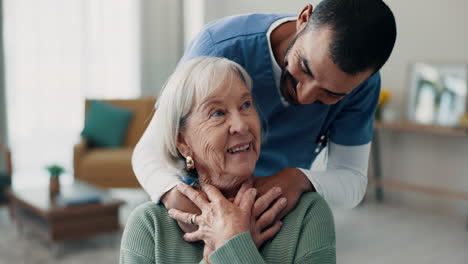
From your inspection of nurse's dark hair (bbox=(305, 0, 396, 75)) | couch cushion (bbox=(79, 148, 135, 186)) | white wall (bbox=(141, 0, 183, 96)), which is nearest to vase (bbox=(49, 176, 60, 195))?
couch cushion (bbox=(79, 148, 135, 186))

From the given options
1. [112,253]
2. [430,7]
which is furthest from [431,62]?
[112,253]

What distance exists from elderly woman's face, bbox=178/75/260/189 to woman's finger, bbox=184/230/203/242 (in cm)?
16

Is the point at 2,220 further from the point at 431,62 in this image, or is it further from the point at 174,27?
the point at 431,62

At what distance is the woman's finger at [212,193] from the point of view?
48.0 inches

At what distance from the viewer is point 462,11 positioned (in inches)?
172

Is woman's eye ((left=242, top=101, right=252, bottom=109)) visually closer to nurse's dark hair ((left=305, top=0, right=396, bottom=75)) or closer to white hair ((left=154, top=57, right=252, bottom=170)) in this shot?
white hair ((left=154, top=57, right=252, bottom=170))

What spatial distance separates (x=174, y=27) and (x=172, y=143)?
525cm

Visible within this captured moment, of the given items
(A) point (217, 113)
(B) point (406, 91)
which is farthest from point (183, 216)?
(B) point (406, 91)

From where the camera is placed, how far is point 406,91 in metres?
4.73

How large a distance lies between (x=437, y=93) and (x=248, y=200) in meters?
3.71

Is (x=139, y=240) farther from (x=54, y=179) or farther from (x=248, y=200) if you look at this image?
(x=54, y=179)

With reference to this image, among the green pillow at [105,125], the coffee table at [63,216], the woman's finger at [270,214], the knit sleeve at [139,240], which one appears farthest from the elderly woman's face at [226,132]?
the green pillow at [105,125]

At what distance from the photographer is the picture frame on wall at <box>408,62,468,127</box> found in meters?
4.33

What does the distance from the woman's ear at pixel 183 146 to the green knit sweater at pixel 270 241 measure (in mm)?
152
